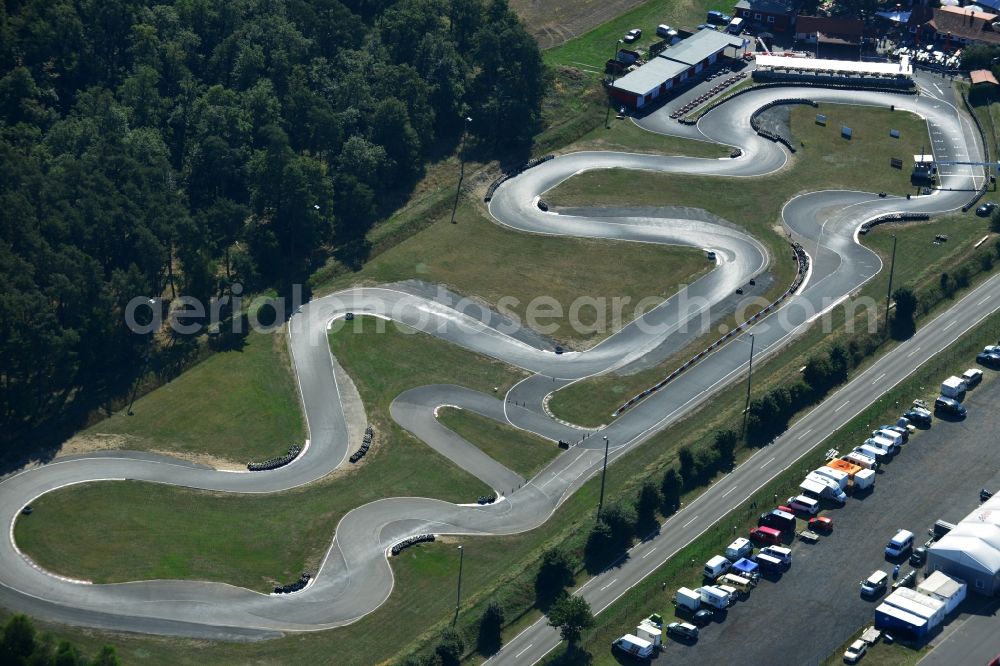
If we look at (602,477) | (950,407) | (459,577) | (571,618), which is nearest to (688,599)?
(571,618)

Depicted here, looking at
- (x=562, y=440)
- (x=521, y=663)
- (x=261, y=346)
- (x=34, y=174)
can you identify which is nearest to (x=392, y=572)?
(x=521, y=663)

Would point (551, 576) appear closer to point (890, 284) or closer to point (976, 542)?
point (976, 542)

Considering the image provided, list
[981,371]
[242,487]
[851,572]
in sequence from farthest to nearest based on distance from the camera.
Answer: [981,371]
[242,487]
[851,572]

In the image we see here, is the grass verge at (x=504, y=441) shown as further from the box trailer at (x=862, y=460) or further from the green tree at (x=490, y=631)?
the box trailer at (x=862, y=460)

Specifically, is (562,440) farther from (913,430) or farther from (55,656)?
(55,656)

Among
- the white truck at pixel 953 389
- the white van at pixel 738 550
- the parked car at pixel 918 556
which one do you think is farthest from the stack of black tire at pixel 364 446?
the white truck at pixel 953 389

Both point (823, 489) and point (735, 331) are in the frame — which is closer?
point (823, 489)

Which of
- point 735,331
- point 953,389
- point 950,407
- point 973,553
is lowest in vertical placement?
point 735,331
